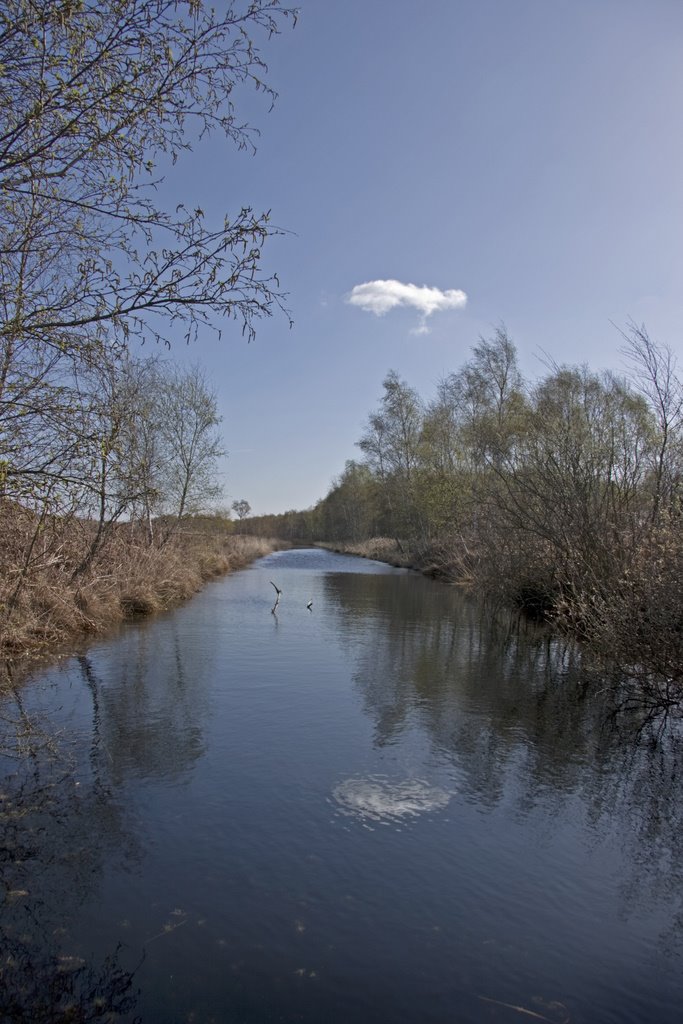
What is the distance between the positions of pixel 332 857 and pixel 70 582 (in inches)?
420

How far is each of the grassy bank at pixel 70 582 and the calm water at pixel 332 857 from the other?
203 centimetres

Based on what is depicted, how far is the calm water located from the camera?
3.75m

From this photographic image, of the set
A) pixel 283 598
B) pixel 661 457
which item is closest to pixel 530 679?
pixel 661 457

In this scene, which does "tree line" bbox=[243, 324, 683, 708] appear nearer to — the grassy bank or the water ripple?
the water ripple

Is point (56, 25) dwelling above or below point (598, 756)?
above

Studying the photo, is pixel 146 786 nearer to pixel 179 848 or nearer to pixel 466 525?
pixel 179 848

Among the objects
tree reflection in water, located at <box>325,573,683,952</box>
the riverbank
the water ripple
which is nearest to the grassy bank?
the water ripple

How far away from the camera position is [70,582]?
46.3 ft

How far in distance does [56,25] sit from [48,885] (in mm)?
5346

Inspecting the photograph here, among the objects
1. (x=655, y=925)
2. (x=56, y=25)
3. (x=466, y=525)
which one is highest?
(x=56, y=25)

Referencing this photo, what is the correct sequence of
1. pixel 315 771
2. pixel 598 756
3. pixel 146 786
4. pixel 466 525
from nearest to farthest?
pixel 146 786, pixel 315 771, pixel 598 756, pixel 466 525

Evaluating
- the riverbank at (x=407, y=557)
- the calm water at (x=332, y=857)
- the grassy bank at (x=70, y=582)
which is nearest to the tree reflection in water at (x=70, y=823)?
the calm water at (x=332, y=857)

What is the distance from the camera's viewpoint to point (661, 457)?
11.9 m

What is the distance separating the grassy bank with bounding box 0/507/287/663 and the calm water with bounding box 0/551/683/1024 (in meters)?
2.03
